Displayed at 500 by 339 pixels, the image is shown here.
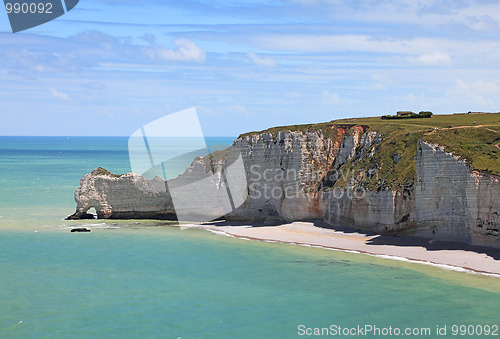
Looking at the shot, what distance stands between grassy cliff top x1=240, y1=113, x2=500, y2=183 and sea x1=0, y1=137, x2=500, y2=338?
8.73 m

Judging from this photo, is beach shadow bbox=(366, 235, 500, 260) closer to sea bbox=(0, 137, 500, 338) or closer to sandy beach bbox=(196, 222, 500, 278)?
sandy beach bbox=(196, 222, 500, 278)

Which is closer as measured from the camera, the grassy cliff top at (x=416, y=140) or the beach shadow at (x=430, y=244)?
the beach shadow at (x=430, y=244)

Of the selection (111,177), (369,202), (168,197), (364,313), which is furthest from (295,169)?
(364,313)

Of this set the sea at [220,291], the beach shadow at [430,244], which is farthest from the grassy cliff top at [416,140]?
the sea at [220,291]

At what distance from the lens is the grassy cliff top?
44469 mm

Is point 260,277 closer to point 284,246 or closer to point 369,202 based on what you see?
point 284,246

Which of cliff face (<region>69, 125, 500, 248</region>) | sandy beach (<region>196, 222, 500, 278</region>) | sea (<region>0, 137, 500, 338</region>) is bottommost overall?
sea (<region>0, 137, 500, 338</region>)

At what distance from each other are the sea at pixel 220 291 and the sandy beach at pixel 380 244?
1.39 m

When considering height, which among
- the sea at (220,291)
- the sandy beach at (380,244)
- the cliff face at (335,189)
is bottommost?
the sea at (220,291)

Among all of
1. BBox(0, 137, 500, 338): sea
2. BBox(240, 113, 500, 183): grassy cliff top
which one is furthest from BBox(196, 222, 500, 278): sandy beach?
BBox(240, 113, 500, 183): grassy cliff top

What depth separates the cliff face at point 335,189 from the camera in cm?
4356

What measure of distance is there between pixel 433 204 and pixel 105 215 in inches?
1289

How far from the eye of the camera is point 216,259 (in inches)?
1702

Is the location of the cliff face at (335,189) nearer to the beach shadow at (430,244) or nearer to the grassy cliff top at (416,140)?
the grassy cliff top at (416,140)
